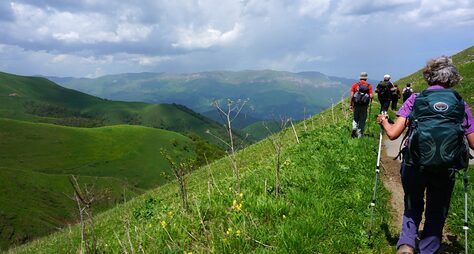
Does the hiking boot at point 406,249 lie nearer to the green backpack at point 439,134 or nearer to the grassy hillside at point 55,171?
the green backpack at point 439,134

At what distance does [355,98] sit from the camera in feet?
59.3

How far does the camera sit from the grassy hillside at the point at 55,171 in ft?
373

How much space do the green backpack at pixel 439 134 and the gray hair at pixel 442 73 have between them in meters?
0.29

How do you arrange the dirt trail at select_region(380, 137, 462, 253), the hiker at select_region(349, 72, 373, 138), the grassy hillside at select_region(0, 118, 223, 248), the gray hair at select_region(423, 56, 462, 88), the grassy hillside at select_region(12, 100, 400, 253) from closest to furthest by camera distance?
the gray hair at select_region(423, 56, 462, 88) → the grassy hillside at select_region(12, 100, 400, 253) → the dirt trail at select_region(380, 137, 462, 253) → the hiker at select_region(349, 72, 373, 138) → the grassy hillside at select_region(0, 118, 223, 248)

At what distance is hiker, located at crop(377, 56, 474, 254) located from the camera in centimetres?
567

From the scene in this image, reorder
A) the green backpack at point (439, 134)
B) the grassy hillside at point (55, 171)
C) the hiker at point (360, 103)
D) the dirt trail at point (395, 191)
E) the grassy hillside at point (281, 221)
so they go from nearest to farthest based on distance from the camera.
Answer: the green backpack at point (439, 134)
the grassy hillside at point (281, 221)
the dirt trail at point (395, 191)
the hiker at point (360, 103)
the grassy hillside at point (55, 171)

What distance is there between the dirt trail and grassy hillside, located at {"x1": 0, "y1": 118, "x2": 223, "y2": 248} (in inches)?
3940

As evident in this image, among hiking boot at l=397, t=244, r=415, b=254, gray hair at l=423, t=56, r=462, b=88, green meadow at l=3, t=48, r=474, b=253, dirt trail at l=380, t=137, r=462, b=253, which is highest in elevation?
gray hair at l=423, t=56, r=462, b=88

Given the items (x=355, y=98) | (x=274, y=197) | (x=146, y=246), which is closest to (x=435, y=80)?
(x=274, y=197)

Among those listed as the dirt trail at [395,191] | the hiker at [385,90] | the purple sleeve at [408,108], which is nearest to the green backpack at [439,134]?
the purple sleeve at [408,108]

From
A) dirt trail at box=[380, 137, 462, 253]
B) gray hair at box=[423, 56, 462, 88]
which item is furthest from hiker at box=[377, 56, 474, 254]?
dirt trail at box=[380, 137, 462, 253]

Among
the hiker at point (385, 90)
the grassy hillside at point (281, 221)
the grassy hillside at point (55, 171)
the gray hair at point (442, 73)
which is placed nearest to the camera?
the gray hair at point (442, 73)

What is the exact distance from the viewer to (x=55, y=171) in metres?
166

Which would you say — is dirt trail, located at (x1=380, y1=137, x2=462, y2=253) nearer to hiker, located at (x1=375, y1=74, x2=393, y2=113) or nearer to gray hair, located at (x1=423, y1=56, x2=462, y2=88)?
gray hair, located at (x1=423, y1=56, x2=462, y2=88)
